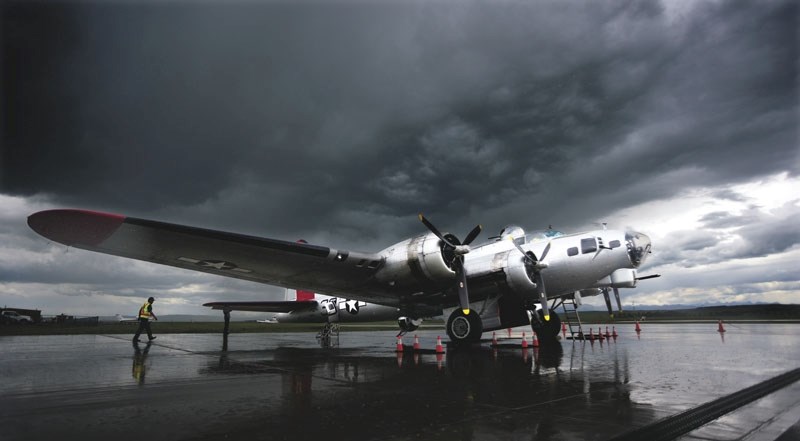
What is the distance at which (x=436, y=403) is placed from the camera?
552 cm

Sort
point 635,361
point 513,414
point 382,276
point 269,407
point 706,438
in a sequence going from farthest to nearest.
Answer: point 382,276 < point 635,361 < point 269,407 < point 513,414 < point 706,438

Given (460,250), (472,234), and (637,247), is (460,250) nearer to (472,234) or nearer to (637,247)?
(472,234)

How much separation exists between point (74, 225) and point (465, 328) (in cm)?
1056

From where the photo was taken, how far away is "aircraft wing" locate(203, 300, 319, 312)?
1877cm

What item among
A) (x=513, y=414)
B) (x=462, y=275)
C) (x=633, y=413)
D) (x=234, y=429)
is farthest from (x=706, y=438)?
(x=462, y=275)

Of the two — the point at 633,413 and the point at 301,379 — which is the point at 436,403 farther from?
the point at 301,379

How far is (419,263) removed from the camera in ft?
41.4

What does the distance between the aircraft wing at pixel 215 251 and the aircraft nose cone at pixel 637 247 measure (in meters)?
8.20

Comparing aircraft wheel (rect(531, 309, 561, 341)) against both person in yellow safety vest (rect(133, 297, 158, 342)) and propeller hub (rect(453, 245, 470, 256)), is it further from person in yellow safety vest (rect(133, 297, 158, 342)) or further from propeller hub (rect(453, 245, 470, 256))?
person in yellow safety vest (rect(133, 297, 158, 342))

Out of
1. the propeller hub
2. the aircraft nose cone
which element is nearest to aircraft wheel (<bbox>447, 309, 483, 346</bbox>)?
the propeller hub

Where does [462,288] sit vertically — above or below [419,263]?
below

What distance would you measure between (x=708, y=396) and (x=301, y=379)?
6.29m

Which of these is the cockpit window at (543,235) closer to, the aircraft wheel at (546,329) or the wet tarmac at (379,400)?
the aircraft wheel at (546,329)

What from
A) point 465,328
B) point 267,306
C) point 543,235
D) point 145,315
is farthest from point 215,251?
point 543,235
